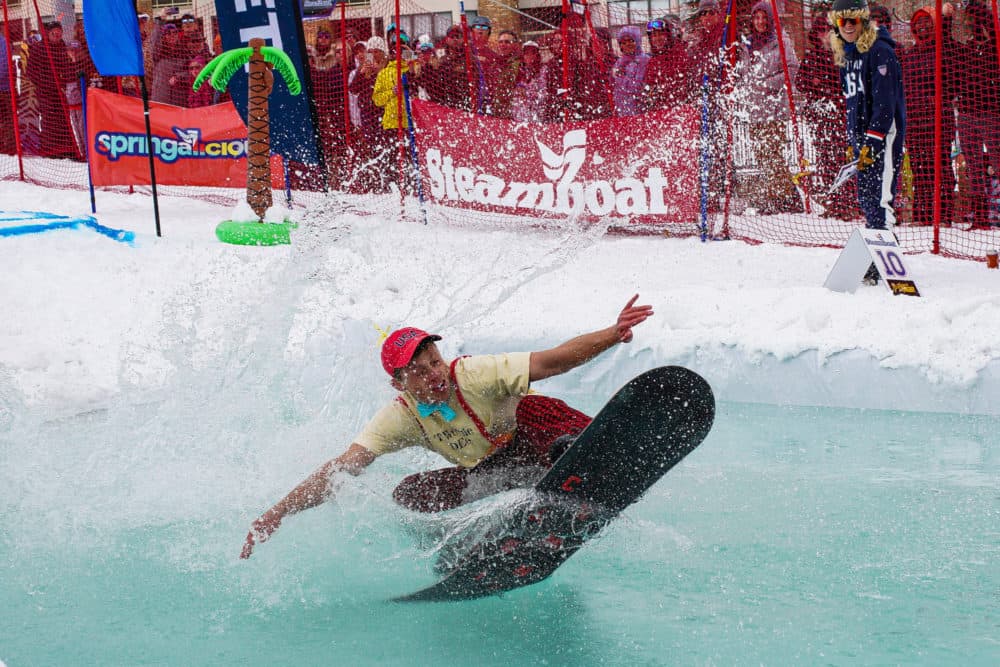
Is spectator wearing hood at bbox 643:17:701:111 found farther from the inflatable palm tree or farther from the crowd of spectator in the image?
the inflatable palm tree

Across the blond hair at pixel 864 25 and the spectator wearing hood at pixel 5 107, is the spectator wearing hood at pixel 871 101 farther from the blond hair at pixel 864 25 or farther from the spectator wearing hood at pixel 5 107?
the spectator wearing hood at pixel 5 107

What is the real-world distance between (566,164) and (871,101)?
9.61ft

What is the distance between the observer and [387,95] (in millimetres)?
11062

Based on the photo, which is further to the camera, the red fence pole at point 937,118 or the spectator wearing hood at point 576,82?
the spectator wearing hood at point 576,82

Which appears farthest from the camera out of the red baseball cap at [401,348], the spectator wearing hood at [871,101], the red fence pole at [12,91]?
the red fence pole at [12,91]

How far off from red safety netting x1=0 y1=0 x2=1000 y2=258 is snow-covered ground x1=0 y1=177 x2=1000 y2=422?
418mm

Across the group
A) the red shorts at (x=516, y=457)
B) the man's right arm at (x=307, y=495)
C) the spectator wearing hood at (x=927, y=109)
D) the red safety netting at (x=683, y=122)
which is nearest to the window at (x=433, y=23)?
the red safety netting at (x=683, y=122)

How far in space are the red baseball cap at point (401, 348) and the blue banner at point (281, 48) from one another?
684 centimetres

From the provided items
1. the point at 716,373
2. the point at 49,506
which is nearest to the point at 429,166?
the point at 716,373

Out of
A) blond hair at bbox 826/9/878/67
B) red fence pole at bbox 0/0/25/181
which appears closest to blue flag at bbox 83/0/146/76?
red fence pole at bbox 0/0/25/181

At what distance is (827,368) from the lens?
21.4ft

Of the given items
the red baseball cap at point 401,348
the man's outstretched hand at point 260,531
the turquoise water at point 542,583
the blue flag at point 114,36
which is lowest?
the turquoise water at point 542,583

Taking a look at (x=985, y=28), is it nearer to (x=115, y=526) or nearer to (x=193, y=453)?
(x=193, y=453)

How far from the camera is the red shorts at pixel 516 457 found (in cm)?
449
